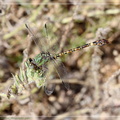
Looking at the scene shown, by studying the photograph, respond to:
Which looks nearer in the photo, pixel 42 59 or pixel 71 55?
pixel 42 59

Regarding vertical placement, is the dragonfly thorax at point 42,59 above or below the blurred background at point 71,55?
below

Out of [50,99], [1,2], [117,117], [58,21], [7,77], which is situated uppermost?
[58,21]

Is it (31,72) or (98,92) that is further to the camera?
(98,92)

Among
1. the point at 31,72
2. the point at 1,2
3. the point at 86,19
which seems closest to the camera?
the point at 31,72

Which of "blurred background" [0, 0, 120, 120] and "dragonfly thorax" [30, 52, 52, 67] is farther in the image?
"blurred background" [0, 0, 120, 120]

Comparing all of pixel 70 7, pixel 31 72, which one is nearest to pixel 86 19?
pixel 70 7

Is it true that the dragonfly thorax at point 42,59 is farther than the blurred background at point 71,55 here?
No

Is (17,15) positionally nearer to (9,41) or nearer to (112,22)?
(9,41)

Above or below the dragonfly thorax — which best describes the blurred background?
above
